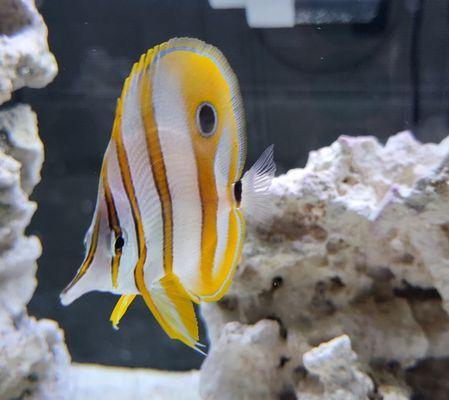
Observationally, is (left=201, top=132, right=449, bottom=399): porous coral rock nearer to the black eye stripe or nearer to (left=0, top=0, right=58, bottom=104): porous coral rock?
the black eye stripe

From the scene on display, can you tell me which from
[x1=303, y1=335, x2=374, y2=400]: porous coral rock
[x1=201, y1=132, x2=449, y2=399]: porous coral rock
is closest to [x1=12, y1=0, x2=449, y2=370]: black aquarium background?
[x1=201, y1=132, x2=449, y2=399]: porous coral rock

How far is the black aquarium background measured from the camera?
222 centimetres

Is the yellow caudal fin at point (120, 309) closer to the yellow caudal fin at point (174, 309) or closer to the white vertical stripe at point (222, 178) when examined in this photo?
the yellow caudal fin at point (174, 309)

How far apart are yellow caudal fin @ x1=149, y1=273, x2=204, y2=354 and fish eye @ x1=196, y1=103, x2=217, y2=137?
0.77 ft

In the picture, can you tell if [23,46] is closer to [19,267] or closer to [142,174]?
[19,267]

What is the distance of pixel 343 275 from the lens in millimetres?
1651

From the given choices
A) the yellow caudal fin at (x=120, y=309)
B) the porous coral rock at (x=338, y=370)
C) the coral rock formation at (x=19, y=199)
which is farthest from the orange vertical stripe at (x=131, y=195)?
the coral rock formation at (x=19, y=199)

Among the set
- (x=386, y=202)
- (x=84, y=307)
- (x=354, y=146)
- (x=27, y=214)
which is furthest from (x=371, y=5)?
(x=84, y=307)

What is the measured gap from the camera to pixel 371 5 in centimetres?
218

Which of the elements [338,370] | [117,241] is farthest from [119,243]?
[338,370]

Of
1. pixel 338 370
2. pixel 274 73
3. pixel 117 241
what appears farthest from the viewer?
pixel 274 73

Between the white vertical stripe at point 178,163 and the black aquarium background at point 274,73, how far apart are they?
1.44 meters

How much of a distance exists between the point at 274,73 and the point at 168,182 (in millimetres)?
1546

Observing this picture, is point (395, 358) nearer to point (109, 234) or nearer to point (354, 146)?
point (354, 146)
